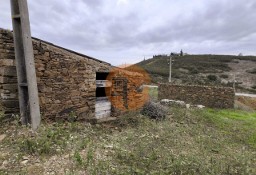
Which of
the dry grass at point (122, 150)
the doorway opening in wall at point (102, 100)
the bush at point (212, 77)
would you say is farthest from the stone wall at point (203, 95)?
the bush at point (212, 77)

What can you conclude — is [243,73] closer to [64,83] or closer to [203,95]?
[203,95]

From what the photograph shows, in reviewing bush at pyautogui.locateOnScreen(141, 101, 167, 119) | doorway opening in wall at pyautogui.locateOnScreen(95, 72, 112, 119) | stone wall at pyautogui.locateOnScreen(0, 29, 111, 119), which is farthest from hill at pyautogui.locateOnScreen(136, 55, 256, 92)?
stone wall at pyautogui.locateOnScreen(0, 29, 111, 119)

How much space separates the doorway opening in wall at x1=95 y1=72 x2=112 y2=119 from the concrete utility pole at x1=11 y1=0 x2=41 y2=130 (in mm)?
2755

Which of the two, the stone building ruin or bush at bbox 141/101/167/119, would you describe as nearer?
the stone building ruin

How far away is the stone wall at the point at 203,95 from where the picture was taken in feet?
49.0

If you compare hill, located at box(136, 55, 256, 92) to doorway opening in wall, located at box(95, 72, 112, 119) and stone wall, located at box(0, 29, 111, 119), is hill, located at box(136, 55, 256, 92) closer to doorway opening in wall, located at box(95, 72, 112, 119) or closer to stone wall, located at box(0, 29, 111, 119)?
doorway opening in wall, located at box(95, 72, 112, 119)

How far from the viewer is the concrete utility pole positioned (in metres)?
5.38

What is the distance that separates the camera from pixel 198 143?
7.21 m

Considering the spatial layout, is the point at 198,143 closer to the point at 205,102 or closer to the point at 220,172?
the point at 220,172

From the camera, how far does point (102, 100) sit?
27.7 feet

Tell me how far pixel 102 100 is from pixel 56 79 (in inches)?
92.3

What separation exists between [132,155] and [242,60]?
1817 inches

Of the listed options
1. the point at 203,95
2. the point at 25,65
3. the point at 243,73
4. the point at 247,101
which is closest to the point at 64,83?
the point at 25,65

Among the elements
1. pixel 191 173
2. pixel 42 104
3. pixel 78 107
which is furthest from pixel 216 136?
pixel 42 104
